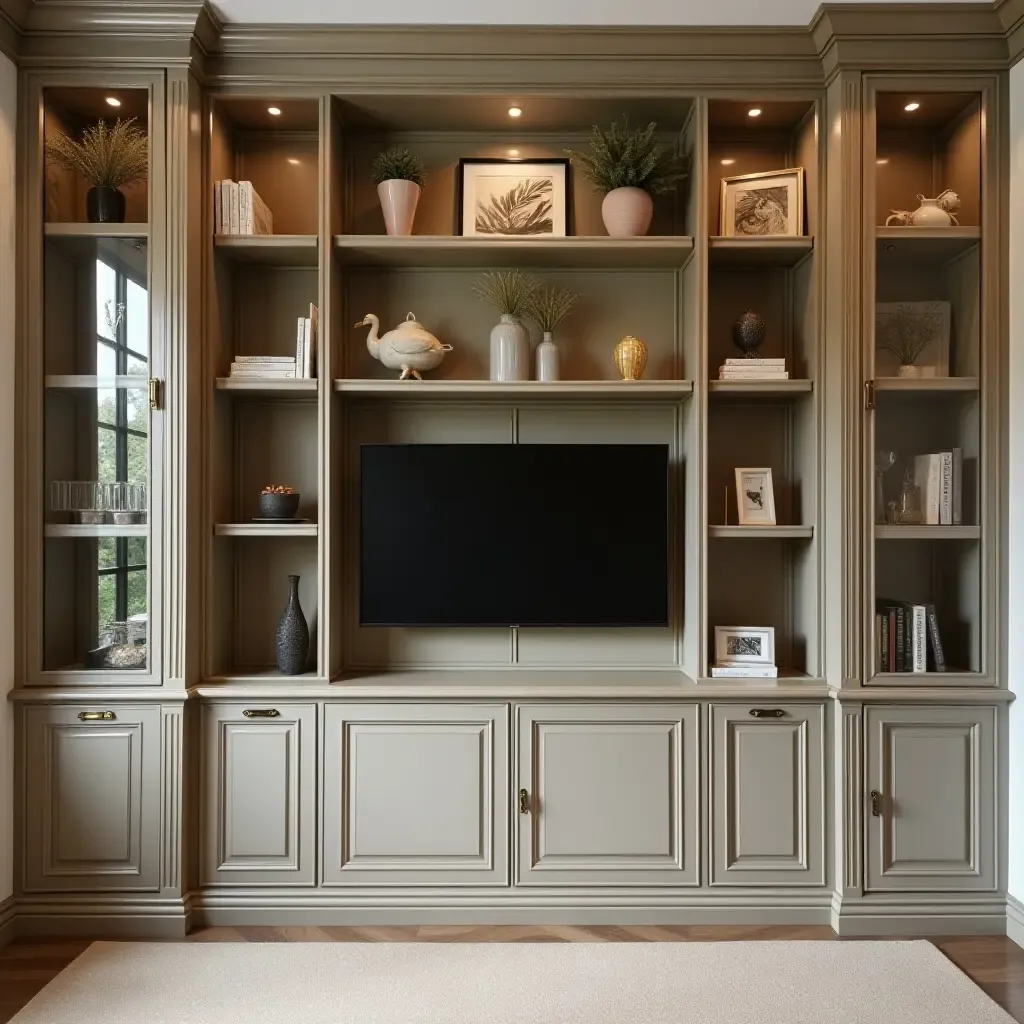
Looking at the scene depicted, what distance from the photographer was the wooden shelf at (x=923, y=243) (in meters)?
3.03

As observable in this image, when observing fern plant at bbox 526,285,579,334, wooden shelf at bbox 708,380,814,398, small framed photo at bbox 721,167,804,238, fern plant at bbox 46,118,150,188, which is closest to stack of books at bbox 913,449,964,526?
wooden shelf at bbox 708,380,814,398

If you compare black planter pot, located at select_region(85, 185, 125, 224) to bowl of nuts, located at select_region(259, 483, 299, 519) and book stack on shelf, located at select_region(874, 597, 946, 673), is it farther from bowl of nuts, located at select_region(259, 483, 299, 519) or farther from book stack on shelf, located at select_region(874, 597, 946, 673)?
book stack on shelf, located at select_region(874, 597, 946, 673)

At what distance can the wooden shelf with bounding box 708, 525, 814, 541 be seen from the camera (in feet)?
10.3

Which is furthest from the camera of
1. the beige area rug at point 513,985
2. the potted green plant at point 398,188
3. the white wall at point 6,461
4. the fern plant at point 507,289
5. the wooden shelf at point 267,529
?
the fern plant at point 507,289

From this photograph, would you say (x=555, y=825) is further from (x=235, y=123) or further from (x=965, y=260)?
(x=235, y=123)

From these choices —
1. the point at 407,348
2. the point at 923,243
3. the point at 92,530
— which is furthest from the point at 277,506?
the point at 923,243

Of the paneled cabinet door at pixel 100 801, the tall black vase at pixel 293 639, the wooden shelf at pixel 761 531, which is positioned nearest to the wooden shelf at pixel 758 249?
the wooden shelf at pixel 761 531

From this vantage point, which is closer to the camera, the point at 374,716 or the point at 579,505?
the point at 374,716

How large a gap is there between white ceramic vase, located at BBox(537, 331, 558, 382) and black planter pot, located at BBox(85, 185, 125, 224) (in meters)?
1.60

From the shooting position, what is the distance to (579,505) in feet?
10.8

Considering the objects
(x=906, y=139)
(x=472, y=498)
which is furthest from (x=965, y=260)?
(x=472, y=498)

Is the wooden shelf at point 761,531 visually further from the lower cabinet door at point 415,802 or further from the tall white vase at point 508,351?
the lower cabinet door at point 415,802

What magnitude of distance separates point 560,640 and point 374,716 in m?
0.82

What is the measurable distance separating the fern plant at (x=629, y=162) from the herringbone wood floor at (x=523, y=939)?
2758 millimetres
